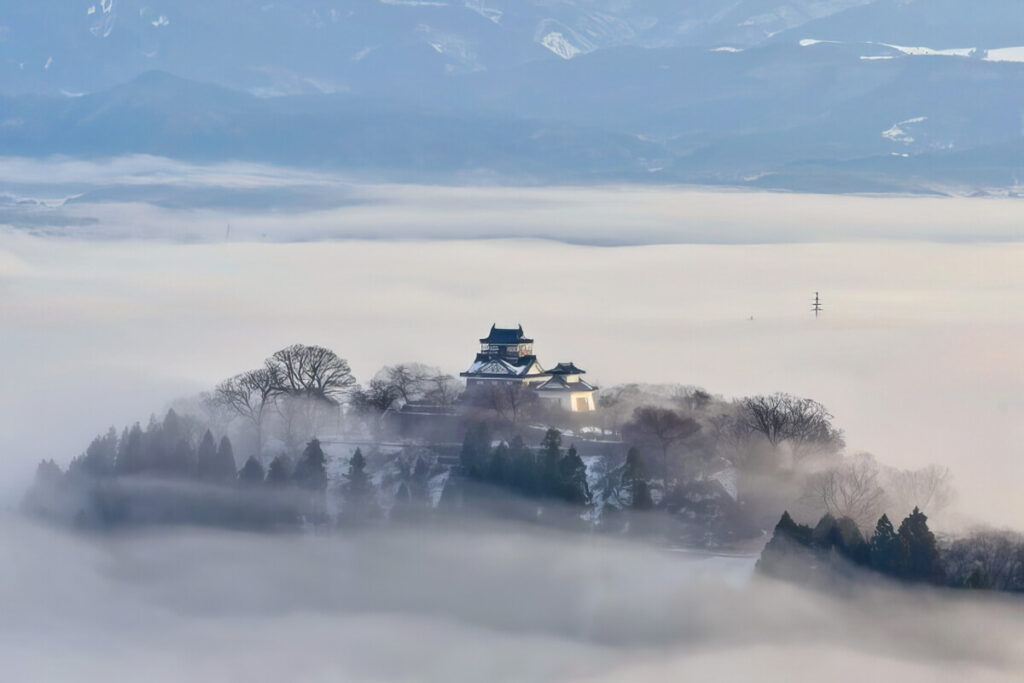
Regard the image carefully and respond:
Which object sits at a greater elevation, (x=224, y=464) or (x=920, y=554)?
(x=224, y=464)

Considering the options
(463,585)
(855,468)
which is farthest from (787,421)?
(463,585)

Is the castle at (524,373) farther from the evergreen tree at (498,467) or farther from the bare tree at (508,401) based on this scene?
the evergreen tree at (498,467)

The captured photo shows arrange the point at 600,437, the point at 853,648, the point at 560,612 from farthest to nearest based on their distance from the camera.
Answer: the point at 600,437
the point at 560,612
the point at 853,648

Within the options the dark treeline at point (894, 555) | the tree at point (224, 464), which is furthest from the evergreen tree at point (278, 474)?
the dark treeline at point (894, 555)

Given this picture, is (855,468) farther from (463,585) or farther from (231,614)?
(231,614)

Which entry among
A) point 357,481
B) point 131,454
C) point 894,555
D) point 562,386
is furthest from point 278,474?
point 894,555

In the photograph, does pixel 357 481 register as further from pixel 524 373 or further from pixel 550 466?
pixel 524 373

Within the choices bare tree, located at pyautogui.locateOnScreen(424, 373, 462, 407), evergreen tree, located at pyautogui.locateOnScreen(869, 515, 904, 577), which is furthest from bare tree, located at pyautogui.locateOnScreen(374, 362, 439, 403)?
evergreen tree, located at pyautogui.locateOnScreen(869, 515, 904, 577)
